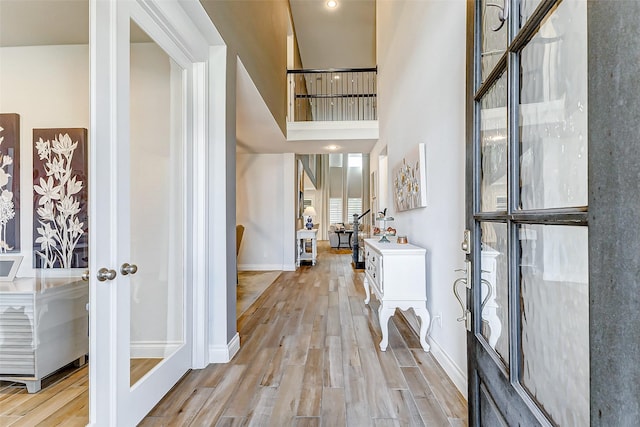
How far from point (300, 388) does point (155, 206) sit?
4.75 ft

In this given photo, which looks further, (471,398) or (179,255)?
(179,255)

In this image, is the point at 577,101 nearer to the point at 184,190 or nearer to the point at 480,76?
the point at 480,76

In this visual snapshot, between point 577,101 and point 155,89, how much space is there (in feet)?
6.68

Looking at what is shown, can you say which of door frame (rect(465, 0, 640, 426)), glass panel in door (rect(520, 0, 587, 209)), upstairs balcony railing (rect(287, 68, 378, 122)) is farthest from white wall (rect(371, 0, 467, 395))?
upstairs balcony railing (rect(287, 68, 378, 122))

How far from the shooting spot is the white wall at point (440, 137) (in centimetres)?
208

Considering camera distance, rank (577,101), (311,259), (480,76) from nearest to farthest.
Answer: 1. (577,101)
2. (480,76)
3. (311,259)

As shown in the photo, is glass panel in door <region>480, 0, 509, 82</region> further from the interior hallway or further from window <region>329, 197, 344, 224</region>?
window <region>329, 197, 344, 224</region>

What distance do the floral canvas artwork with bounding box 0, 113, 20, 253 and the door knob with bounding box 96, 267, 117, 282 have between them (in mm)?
319

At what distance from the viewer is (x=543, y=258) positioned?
0.77 metres

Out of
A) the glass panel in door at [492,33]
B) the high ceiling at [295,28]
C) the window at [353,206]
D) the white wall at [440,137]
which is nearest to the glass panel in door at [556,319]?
the glass panel in door at [492,33]

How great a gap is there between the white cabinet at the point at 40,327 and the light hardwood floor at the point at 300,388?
0.07 meters

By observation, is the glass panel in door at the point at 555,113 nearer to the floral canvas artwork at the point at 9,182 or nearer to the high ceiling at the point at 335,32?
the floral canvas artwork at the point at 9,182

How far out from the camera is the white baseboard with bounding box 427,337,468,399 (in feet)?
6.43

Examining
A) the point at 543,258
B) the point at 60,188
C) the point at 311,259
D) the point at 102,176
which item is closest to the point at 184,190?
the point at 102,176
